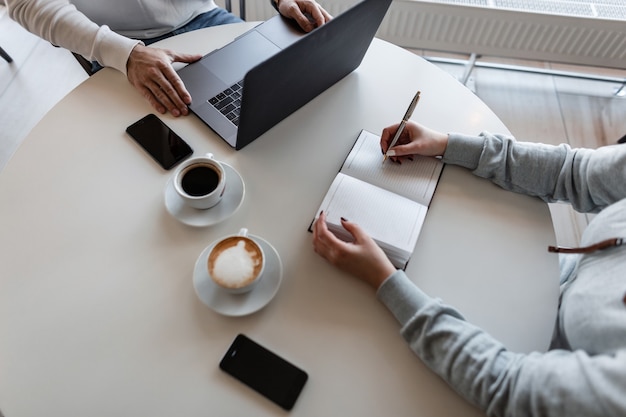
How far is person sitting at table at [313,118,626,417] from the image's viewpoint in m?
0.60

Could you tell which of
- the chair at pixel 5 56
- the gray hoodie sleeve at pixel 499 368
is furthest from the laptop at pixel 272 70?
the chair at pixel 5 56

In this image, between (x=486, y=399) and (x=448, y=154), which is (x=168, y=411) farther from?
(x=448, y=154)

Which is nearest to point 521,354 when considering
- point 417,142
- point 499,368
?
point 499,368

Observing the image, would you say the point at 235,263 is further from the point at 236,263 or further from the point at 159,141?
the point at 159,141

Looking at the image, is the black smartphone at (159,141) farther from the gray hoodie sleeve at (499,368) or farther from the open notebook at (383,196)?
the gray hoodie sleeve at (499,368)

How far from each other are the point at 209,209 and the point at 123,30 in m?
0.82

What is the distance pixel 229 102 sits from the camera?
38.1 inches

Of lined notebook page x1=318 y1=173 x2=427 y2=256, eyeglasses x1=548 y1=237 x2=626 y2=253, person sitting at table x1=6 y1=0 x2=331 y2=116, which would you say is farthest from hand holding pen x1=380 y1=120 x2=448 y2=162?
person sitting at table x1=6 y1=0 x2=331 y2=116

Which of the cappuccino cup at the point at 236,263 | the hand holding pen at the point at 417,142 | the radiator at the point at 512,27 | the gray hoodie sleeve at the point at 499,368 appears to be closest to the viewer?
the gray hoodie sleeve at the point at 499,368

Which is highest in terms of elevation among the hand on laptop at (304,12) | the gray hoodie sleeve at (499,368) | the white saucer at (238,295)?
the hand on laptop at (304,12)

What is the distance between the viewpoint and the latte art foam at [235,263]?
2.27 feet

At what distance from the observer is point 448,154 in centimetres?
91

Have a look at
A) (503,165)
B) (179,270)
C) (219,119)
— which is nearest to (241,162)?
(219,119)

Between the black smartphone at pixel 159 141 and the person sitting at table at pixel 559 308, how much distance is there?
36 cm
